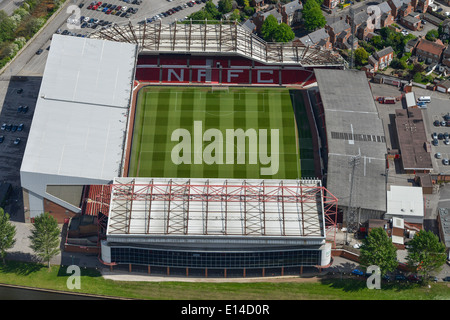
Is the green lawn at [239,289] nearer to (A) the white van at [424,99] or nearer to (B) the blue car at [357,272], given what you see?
(B) the blue car at [357,272]

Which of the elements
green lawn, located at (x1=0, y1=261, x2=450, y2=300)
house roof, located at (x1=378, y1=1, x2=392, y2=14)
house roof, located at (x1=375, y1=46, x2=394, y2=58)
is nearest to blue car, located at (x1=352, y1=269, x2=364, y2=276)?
green lawn, located at (x1=0, y1=261, x2=450, y2=300)

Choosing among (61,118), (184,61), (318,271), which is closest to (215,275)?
(318,271)

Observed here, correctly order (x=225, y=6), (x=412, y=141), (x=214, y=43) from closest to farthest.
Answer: (x=412, y=141)
(x=214, y=43)
(x=225, y=6)

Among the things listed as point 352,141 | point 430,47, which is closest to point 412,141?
point 352,141

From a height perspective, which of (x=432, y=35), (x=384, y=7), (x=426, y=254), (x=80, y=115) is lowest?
(x=426, y=254)

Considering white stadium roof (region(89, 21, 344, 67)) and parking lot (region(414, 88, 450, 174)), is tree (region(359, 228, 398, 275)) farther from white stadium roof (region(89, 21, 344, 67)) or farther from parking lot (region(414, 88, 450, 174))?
white stadium roof (region(89, 21, 344, 67))

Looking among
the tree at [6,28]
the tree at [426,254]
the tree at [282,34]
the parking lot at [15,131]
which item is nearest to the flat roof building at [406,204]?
the tree at [426,254]

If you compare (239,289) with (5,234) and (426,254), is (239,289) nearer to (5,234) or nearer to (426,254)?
(426,254)
